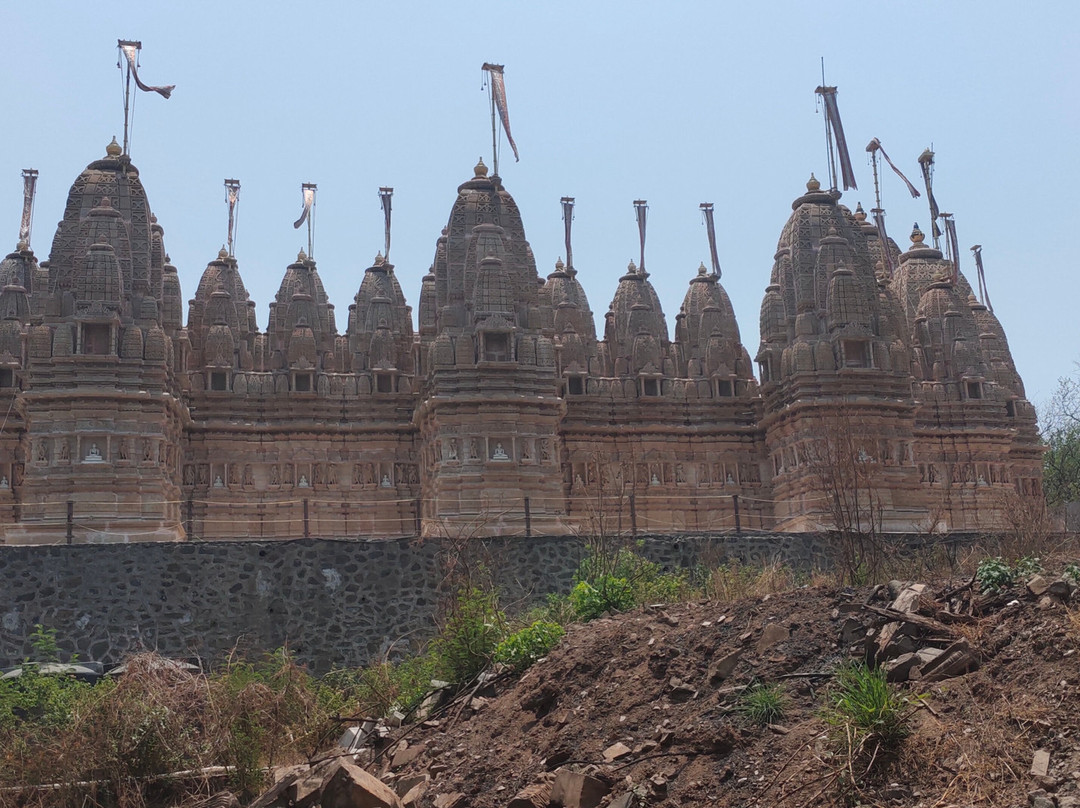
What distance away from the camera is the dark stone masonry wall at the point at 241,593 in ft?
72.2

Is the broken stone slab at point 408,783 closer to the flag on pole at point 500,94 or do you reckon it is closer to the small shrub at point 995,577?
the small shrub at point 995,577

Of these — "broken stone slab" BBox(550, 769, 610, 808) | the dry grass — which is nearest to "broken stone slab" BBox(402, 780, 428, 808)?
"broken stone slab" BBox(550, 769, 610, 808)

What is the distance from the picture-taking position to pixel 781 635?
39.1ft

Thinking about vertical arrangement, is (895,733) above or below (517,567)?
below

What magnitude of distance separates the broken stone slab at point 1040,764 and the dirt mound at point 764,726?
0.01m

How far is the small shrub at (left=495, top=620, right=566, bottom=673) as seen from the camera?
1380cm

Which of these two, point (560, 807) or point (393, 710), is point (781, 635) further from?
point (393, 710)

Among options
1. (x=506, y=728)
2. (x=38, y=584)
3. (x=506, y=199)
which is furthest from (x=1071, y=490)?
(x=506, y=728)

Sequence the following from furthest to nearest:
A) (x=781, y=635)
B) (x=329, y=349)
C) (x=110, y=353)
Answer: (x=329, y=349) → (x=110, y=353) → (x=781, y=635)

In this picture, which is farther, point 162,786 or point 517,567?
point 517,567

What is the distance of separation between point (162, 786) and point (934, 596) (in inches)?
297

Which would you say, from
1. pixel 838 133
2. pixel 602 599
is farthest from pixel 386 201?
pixel 602 599

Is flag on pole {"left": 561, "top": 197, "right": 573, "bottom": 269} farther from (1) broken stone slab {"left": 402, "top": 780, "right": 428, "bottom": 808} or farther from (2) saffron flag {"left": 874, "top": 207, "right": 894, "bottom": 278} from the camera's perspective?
(1) broken stone slab {"left": 402, "top": 780, "right": 428, "bottom": 808}

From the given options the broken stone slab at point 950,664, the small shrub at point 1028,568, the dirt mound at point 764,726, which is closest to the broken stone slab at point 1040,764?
the dirt mound at point 764,726
